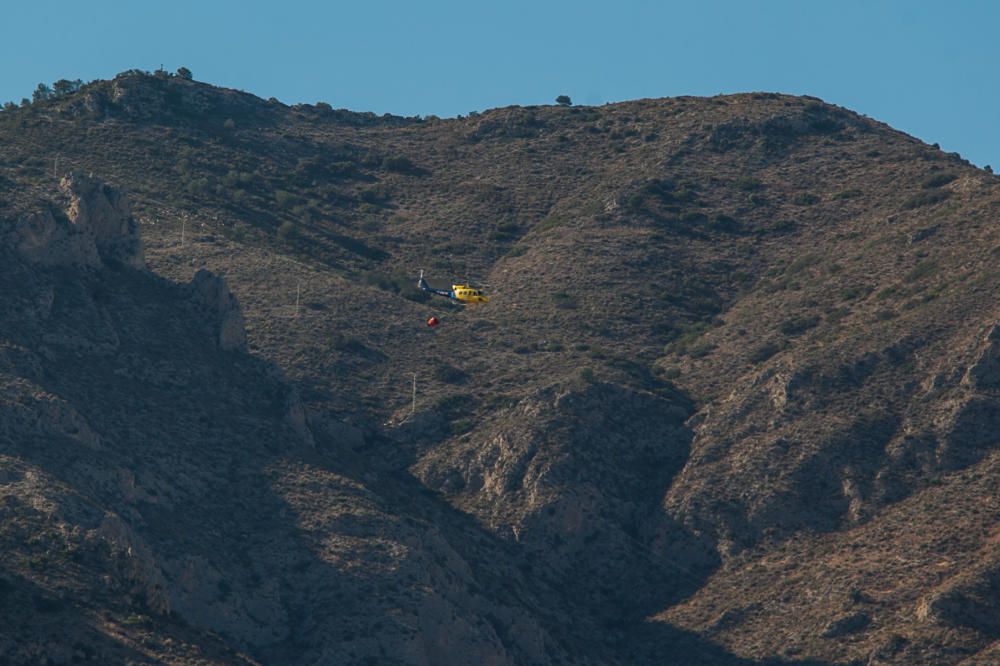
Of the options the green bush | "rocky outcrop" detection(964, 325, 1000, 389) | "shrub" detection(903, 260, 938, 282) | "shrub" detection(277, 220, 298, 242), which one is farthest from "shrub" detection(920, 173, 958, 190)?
the green bush

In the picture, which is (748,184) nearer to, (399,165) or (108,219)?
(399,165)

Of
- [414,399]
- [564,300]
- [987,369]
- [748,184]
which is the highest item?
[748,184]

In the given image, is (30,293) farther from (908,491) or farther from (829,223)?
(829,223)

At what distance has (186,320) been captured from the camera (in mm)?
113625

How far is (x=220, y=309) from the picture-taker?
11469cm

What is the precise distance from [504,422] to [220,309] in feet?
54.2

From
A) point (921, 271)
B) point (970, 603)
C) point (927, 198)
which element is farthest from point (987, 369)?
point (927, 198)

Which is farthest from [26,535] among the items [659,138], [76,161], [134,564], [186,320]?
[659,138]

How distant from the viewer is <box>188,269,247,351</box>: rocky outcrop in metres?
114

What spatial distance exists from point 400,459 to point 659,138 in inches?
2530

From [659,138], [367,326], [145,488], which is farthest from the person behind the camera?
[659,138]

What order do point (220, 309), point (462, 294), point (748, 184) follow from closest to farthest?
point (220, 309), point (462, 294), point (748, 184)

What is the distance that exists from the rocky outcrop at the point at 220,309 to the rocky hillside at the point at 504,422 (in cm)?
22

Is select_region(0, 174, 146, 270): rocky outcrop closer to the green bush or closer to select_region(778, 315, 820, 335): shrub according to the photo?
select_region(778, 315, 820, 335): shrub
